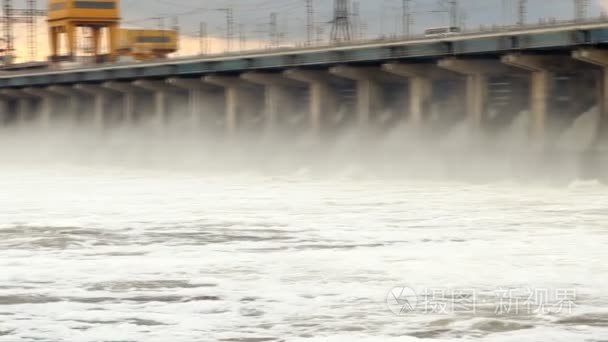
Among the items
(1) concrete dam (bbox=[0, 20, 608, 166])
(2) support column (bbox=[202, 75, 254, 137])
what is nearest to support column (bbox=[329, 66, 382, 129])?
(1) concrete dam (bbox=[0, 20, 608, 166])

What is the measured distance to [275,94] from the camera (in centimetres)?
8238

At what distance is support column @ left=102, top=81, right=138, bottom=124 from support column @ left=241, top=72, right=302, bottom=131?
21163 millimetres

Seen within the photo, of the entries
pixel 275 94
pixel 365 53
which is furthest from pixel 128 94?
pixel 365 53

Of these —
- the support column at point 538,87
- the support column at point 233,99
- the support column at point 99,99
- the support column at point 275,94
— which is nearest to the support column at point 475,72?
the support column at point 538,87

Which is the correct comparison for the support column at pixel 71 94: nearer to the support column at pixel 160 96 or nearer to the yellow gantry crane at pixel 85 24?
the support column at pixel 160 96

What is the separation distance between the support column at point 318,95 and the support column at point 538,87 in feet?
63.9

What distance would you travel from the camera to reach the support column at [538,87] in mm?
58281

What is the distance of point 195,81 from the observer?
3595 inches

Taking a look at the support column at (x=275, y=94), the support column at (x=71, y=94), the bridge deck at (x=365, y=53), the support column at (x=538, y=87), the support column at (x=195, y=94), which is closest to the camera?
the bridge deck at (x=365, y=53)

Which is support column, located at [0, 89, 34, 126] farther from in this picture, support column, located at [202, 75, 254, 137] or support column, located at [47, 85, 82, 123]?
support column, located at [202, 75, 254, 137]

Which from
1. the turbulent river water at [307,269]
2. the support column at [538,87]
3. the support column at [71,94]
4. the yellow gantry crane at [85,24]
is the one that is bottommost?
the turbulent river water at [307,269]

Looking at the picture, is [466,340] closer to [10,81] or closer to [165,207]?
[165,207]

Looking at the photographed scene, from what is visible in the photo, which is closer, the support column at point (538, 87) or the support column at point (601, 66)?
the support column at point (601, 66)

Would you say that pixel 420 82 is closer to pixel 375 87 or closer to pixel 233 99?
pixel 375 87
